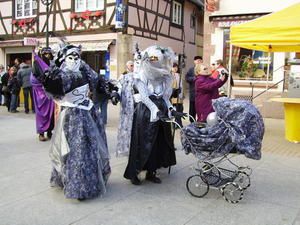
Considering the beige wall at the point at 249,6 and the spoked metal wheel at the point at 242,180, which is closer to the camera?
the spoked metal wheel at the point at 242,180

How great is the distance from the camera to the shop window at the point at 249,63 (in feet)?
42.6

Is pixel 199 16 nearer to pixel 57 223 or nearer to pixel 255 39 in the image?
pixel 255 39

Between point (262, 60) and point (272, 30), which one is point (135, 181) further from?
point (262, 60)

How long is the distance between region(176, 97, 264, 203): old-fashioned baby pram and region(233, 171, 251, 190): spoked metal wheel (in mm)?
133

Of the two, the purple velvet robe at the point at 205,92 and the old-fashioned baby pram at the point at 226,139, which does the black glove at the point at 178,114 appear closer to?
the old-fashioned baby pram at the point at 226,139

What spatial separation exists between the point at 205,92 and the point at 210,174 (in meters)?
2.69

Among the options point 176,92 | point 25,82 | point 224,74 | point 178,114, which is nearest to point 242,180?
point 178,114

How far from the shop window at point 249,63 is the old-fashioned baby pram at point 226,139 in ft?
29.8

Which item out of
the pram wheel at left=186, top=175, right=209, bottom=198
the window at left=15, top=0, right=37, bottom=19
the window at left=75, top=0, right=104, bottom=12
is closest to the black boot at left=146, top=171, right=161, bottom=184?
the pram wheel at left=186, top=175, right=209, bottom=198

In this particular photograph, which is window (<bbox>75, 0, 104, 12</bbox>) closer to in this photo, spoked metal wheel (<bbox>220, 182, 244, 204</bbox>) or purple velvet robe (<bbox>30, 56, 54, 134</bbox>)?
purple velvet robe (<bbox>30, 56, 54, 134</bbox>)

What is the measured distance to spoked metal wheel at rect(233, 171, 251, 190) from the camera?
15.0 ft

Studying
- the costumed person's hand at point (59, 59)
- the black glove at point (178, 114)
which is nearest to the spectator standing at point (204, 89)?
the black glove at point (178, 114)

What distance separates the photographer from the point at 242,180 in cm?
464

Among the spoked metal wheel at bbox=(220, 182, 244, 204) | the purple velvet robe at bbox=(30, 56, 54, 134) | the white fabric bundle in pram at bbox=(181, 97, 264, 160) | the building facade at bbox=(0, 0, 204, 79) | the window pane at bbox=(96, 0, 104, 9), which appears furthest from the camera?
the window pane at bbox=(96, 0, 104, 9)
